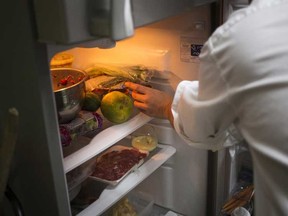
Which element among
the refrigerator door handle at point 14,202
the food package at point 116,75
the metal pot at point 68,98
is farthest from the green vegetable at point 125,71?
the refrigerator door handle at point 14,202

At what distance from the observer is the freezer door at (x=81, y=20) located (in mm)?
541

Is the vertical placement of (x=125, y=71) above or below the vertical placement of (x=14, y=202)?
above

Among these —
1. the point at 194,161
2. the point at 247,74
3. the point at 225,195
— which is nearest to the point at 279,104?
the point at 247,74

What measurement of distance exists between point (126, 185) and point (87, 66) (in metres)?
0.49

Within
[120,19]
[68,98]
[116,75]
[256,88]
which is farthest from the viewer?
[116,75]

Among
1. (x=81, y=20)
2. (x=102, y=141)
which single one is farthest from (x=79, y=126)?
(x=81, y=20)

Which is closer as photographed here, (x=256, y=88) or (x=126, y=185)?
(x=256, y=88)

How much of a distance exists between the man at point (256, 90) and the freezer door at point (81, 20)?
8.0 inches

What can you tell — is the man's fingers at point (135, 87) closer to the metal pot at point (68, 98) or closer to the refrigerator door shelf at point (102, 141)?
the refrigerator door shelf at point (102, 141)

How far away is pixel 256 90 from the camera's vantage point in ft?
2.13

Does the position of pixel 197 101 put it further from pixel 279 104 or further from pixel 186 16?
pixel 186 16

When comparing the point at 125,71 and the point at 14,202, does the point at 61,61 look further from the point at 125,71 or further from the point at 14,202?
the point at 14,202

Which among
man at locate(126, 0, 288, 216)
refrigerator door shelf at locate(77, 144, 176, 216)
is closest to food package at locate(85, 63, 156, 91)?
refrigerator door shelf at locate(77, 144, 176, 216)

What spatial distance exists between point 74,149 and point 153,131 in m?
0.48
